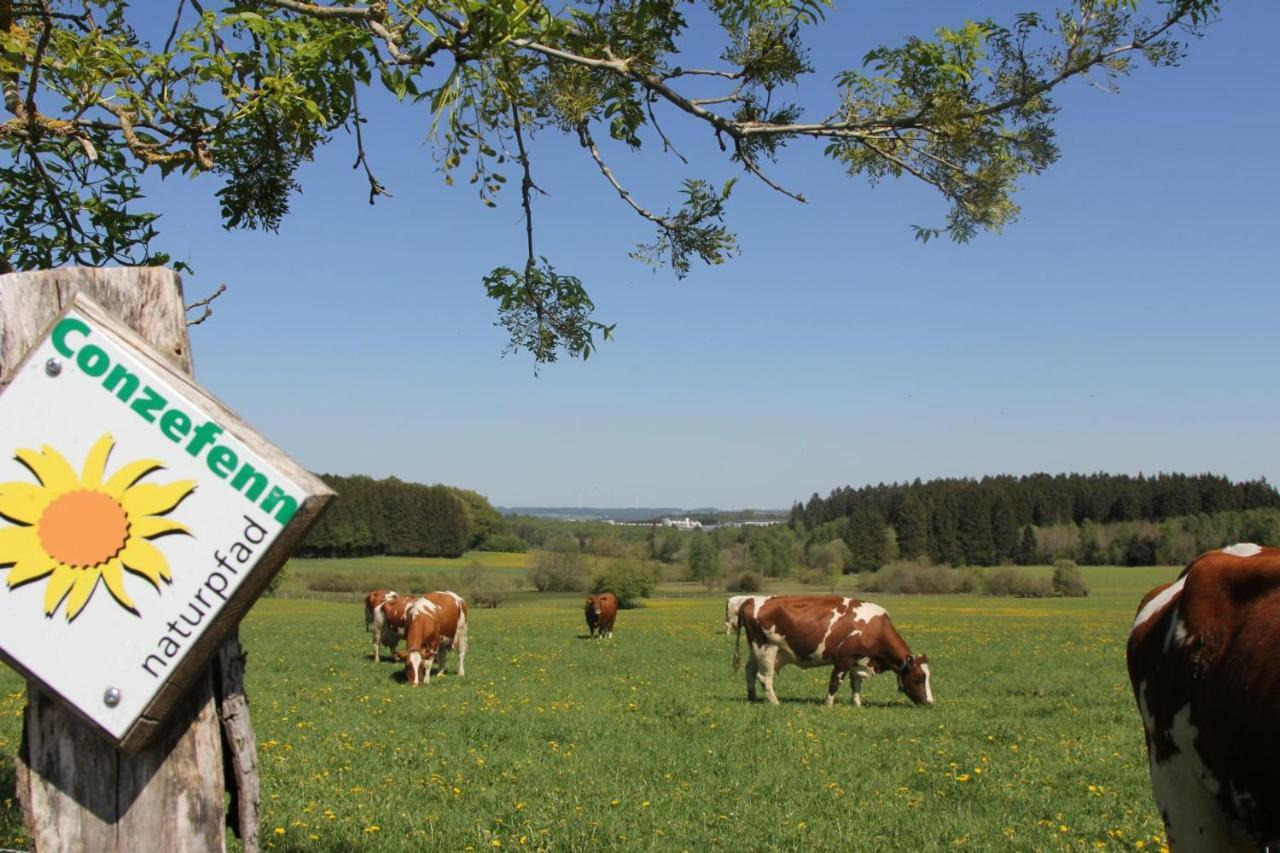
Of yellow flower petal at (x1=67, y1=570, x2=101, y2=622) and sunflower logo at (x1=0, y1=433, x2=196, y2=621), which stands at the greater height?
sunflower logo at (x1=0, y1=433, x2=196, y2=621)

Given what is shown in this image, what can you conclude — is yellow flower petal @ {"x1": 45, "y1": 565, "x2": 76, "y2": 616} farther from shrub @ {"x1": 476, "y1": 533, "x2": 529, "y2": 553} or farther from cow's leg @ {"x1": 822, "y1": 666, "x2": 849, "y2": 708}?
shrub @ {"x1": 476, "y1": 533, "x2": 529, "y2": 553}

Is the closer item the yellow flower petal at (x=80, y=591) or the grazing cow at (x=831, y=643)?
the yellow flower petal at (x=80, y=591)

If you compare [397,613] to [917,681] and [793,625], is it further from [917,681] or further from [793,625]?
[917,681]

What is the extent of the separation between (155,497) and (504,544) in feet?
370

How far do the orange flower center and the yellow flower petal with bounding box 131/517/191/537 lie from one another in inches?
0.9

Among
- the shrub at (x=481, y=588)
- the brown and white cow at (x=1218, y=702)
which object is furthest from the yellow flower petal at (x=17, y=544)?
the shrub at (x=481, y=588)

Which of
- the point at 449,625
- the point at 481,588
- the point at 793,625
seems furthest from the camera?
the point at 481,588

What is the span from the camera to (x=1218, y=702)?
443 centimetres

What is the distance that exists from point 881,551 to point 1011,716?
271 ft

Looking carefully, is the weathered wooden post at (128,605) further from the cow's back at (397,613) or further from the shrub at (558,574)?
the shrub at (558,574)

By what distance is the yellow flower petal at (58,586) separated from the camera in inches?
81.0

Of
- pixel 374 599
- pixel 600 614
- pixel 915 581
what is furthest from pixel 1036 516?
pixel 374 599

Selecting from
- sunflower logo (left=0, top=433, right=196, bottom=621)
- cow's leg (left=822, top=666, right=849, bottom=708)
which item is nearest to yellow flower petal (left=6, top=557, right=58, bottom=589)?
sunflower logo (left=0, top=433, right=196, bottom=621)

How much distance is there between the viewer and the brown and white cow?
13.8 feet
